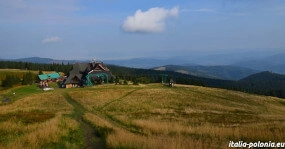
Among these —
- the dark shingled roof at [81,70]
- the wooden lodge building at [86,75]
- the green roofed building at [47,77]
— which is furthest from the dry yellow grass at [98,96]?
the green roofed building at [47,77]

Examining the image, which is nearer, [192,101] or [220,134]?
[220,134]

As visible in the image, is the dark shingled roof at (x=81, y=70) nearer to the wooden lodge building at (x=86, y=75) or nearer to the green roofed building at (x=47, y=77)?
the wooden lodge building at (x=86, y=75)

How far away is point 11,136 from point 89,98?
4148cm

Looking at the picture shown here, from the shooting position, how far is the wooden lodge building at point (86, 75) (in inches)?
3701

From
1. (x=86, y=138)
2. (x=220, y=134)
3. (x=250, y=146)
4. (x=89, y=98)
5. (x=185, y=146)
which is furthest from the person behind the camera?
(x=89, y=98)

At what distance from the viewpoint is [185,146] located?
12.0m

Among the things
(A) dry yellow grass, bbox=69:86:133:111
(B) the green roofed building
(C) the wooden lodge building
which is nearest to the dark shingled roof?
(C) the wooden lodge building

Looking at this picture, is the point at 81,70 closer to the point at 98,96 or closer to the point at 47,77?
the point at 47,77

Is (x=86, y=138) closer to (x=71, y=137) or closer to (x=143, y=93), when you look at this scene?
(x=71, y=137)

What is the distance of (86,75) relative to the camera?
95125 millimetres

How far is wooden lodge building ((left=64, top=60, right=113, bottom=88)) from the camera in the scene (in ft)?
308

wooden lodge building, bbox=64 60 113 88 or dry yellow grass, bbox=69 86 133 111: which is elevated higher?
wooden lodge building, bbox=64 60 113 88

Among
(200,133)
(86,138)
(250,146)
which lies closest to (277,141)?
(250,146)

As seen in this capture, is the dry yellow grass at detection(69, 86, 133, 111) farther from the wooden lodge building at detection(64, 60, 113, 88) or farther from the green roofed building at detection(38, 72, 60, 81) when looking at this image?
the green roofed building at detection(38, 72, 60, 81)
